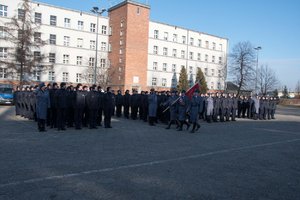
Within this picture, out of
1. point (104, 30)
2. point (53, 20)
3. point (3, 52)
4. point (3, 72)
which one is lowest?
point (3, 72)

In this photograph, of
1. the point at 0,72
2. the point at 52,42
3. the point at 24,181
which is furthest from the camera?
the point at 52,42

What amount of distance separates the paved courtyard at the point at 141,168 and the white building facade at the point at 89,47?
40.2m

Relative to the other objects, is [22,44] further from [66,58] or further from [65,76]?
[65,76]

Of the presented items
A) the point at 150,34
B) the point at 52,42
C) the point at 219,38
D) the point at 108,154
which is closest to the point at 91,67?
the point at 52,42

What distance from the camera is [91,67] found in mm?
53562

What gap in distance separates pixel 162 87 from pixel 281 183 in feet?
183

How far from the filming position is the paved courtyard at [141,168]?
5461 millimetres

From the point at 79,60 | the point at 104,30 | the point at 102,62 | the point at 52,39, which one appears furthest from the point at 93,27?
the point at 52,39

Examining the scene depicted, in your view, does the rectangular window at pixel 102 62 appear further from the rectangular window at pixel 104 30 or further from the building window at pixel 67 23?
the building window at pixel 67 23

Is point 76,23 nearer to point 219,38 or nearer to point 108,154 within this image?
point 219,38

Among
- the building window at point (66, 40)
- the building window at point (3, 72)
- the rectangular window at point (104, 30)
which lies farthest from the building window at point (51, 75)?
the rectangular window at point (104, 30)

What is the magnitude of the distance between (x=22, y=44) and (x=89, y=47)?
1518cm

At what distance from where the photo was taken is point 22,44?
41.4 metres

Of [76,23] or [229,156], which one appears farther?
[76,23]
